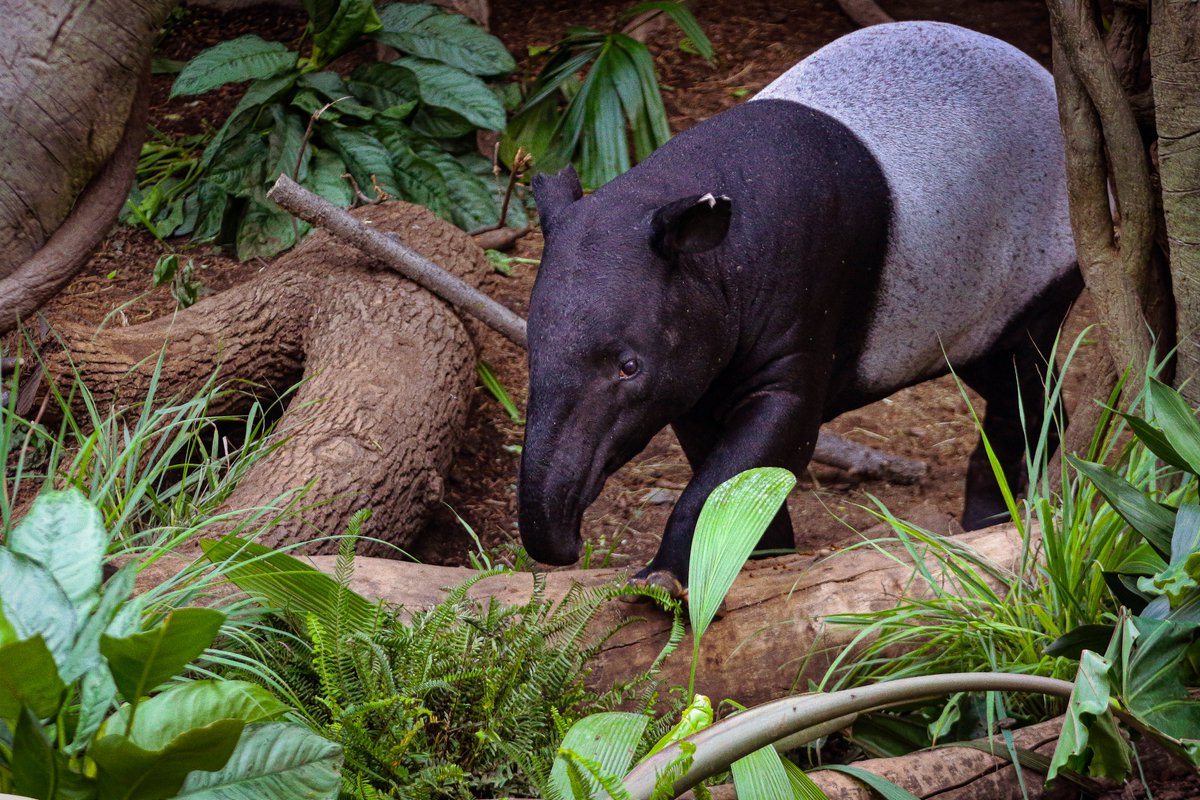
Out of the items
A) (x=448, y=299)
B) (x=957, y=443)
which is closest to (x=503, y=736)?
(x=448, y=299)

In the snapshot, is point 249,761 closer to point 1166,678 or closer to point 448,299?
point 1166,678

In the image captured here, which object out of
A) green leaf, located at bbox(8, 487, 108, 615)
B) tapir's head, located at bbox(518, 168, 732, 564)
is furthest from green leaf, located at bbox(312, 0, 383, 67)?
green leaf, located at bbox(8, 487, 108, 615)

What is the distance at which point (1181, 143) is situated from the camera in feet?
9.39

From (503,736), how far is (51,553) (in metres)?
1.00

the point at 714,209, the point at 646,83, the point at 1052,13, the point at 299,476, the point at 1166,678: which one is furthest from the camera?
the point at 646,83

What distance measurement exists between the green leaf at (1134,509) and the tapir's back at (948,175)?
136 centimetres

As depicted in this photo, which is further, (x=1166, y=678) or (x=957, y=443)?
(x=957, y=443)

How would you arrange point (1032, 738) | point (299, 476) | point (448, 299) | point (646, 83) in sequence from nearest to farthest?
point (1032, 738), point (299, 476), point (448, 299), point (646, 83)

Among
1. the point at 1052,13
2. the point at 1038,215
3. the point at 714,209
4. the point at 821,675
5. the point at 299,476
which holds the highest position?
the point at 1052,13

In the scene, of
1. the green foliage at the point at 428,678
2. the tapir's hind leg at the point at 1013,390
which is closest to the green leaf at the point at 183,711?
the green foliage at the point at 428,678

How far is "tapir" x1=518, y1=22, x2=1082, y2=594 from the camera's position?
279 centimetres

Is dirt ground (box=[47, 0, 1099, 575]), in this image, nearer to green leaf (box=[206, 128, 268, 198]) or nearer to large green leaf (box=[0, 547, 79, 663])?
green leaf (box=[206, 128, 268, 198])

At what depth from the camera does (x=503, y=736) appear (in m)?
2.34

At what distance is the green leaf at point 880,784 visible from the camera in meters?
2.10
